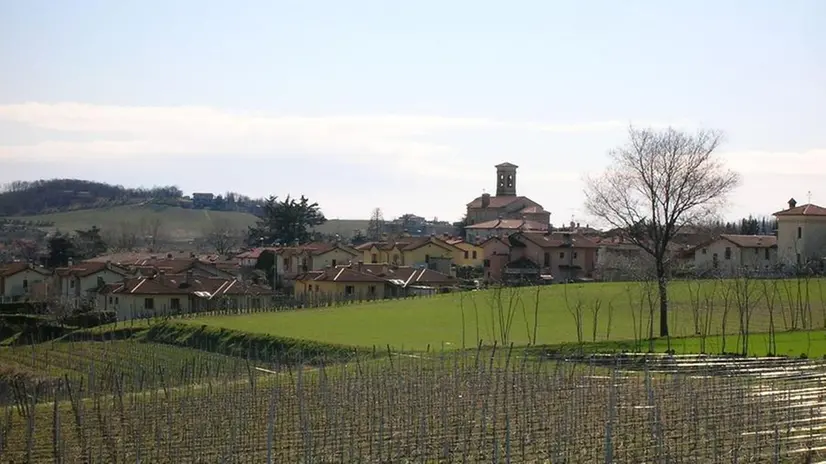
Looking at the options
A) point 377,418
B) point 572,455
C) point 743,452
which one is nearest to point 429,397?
point 377,418

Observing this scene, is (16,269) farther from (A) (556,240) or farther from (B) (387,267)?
(A) (556,240)

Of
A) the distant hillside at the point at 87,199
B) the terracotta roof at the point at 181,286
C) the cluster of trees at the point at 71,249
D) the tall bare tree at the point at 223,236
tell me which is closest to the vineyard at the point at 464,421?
the terracotta roof at the point at 181,286

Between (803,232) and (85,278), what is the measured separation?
3916 centimetres

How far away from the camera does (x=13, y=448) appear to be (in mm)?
18781

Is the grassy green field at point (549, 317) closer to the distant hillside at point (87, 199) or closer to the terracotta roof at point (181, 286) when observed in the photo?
the terracotta roof at point (181, 286)

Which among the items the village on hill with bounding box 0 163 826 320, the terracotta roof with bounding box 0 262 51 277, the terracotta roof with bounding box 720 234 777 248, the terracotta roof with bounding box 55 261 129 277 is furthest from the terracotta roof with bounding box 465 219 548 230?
the terracotta roof with bounding box 0 262 51 277

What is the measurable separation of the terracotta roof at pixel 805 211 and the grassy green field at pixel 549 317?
11.7 m

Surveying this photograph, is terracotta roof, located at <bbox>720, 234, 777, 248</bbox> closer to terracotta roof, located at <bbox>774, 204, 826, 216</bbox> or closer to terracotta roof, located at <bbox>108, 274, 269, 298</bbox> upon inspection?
terracotta roof, located at <bbox>774, 204, 826, 216</bbox>

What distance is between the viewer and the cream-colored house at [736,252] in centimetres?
6231

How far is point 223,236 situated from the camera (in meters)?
118

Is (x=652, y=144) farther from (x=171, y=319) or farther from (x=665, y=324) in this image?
(x=171, y=319)

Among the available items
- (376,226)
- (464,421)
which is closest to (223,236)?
(376,226)

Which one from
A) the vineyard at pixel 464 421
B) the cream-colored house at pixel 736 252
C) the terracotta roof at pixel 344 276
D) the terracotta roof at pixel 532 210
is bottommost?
the vineyard at pixel 464 421

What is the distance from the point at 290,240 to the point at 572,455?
251 feet
